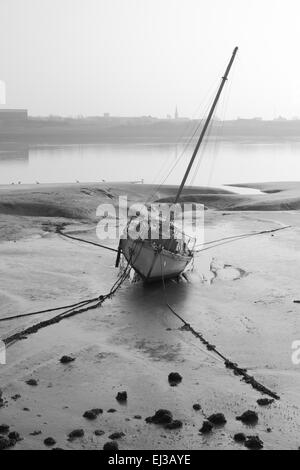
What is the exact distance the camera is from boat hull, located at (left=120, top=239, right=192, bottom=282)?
20562 millimetres

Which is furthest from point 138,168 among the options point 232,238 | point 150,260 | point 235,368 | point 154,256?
point 235,368

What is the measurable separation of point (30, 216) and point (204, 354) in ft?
66.7

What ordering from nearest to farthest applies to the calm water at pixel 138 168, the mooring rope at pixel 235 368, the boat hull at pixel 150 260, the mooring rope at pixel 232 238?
1. the mooring rope at pixel 235 368
2. the boat hull at pixel 150 260
3. the mooring rope at pixel 232 238
4. the calm water at pixel 138 168

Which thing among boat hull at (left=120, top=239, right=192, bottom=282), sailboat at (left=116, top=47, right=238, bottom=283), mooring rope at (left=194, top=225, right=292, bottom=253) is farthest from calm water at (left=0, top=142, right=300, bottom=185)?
boat hull at (left=120, top=239, right=192, bottom=282)

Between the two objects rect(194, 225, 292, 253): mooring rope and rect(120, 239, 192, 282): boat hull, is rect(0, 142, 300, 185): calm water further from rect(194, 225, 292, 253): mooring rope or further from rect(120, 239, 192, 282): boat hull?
rect(120, 239, 192, 282): boat hull

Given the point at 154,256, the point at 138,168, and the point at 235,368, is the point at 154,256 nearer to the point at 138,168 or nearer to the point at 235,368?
the point at 235,368

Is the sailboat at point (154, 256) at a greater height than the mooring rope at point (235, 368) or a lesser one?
greater

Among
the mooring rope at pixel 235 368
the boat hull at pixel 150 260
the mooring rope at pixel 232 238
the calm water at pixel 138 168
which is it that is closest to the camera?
the mooring rope at pixel 235 368

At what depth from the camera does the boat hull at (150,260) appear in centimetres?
2056

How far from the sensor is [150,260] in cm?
2078

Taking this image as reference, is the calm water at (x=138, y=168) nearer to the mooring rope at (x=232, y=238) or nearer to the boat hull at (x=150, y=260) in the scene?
the mooring rope at (x=232, y=238)

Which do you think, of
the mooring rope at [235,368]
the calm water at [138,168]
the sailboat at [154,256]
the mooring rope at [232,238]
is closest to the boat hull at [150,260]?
the sailboat at [154,256]

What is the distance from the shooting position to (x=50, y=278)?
21844 millimetres

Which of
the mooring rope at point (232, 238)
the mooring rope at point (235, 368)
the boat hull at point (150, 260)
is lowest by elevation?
the mooring rope at point (235, 368)
